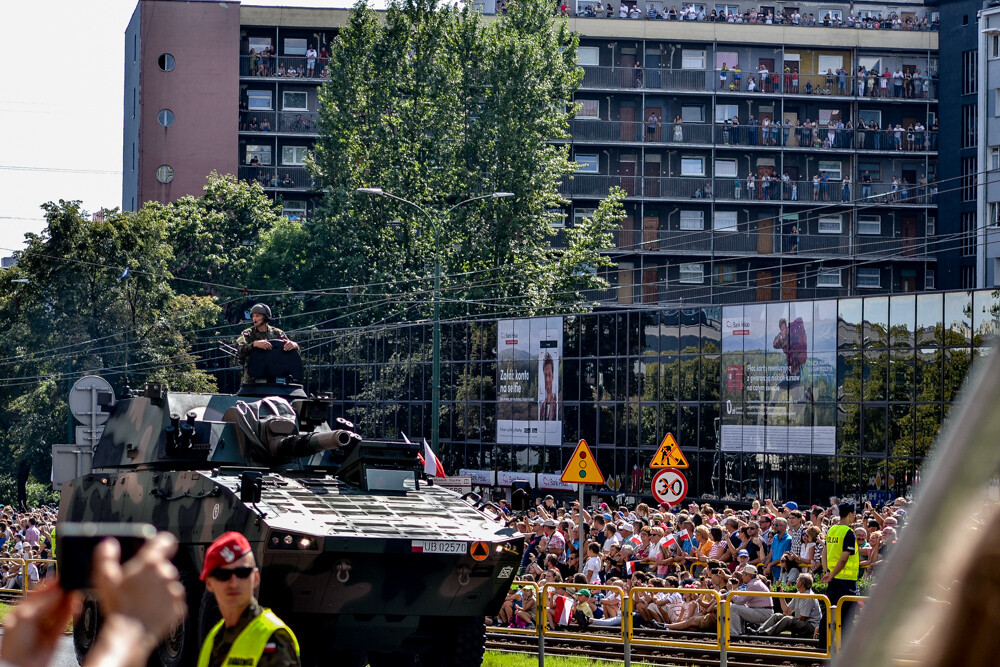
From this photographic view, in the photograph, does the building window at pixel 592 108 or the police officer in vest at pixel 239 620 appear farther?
the building window at pixel 592 108

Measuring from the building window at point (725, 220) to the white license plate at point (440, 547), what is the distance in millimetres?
63841

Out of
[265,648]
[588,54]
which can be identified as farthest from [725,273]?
[265,648]

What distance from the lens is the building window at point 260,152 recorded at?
75.1 meters

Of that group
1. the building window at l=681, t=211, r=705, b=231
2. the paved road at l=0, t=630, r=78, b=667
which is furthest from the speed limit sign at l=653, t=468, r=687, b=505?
the building window at l=681, t=211, r=705, b=231

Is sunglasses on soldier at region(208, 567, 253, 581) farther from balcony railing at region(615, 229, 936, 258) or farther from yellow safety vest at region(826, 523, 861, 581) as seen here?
balcony railing at region(615, 229, 936, 258)

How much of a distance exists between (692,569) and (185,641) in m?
7.64

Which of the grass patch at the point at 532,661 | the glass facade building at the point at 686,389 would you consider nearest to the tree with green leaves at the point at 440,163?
the glass facade building at the point at 686,389

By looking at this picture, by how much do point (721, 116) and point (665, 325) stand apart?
34155mm

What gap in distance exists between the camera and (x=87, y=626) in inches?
564

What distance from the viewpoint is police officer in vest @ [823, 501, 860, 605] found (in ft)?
49.0

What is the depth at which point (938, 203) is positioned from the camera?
7631 cm

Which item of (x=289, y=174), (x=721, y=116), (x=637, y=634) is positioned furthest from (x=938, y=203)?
(x=637, y=634)

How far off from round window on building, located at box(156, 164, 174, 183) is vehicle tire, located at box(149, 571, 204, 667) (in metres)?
63.2

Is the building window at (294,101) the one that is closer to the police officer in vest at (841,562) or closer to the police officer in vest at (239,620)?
the police officer in vest at (841,562)
